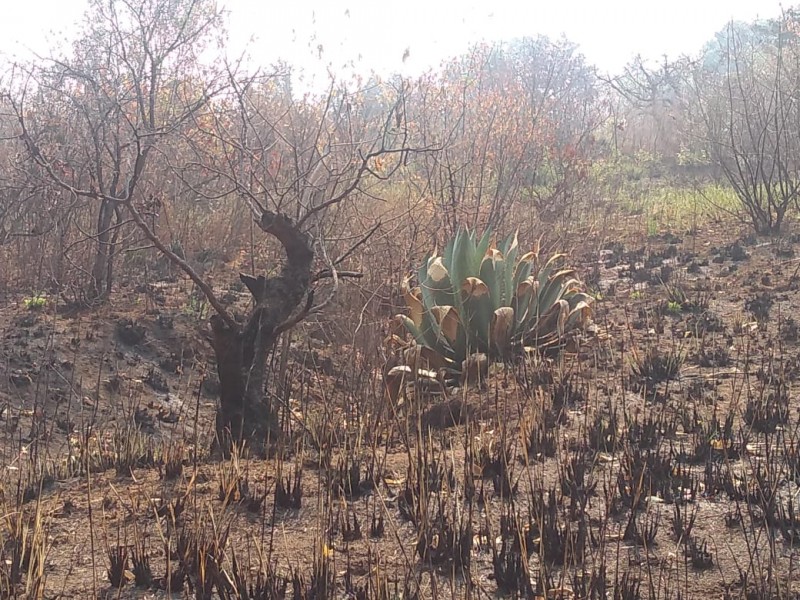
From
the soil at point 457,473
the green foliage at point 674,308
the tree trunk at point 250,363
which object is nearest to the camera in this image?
the soil at point 457,473

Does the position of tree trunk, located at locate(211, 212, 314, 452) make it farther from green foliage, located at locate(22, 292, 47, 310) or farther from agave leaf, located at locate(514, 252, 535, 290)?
green foliage, located at locate(22, 292, 47, 310)

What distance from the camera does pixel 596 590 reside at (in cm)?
270

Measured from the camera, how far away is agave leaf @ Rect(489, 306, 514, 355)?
616cm

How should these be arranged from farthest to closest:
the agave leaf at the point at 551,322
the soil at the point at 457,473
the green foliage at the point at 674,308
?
the green foliage at the point at 674,308 < the agave leaf at the point at 551,322 < the soil at the point at 457,473

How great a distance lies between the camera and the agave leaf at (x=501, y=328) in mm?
6164

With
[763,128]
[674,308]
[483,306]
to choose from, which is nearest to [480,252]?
[483,306]

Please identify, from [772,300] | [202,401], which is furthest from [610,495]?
[772,300]

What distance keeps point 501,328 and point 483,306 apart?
27cm

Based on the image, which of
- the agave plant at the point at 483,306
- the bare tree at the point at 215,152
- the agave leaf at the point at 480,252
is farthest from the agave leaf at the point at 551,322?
the bare tree at the point at 215,152

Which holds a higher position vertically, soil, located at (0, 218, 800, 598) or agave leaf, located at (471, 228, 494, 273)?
agave leaf, located at (471, 228, 494, 273)

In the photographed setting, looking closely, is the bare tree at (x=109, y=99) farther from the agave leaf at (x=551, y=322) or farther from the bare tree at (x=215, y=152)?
the agave leaf at (x=551, y=322)

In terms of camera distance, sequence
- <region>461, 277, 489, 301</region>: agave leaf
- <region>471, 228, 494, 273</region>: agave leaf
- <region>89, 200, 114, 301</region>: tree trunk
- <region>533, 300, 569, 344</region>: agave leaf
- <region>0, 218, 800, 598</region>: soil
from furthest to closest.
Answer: <region>89, 200, 114, 301</region>: tree trunk, <region>471, 228, 494, 273</region>: agave leaf, <region>533, 300, 569, 344</region>: agave leaf, <region>461, 277, 489, 301</region>: agave leaf, <region>0, 218, 800, 598</region>: soil

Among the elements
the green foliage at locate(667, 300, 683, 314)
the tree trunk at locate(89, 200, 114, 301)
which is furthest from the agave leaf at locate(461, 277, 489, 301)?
the tree trunk at locate(89, 200, 114, 301)

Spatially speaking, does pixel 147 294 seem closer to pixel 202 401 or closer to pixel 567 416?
pixel 202 401
